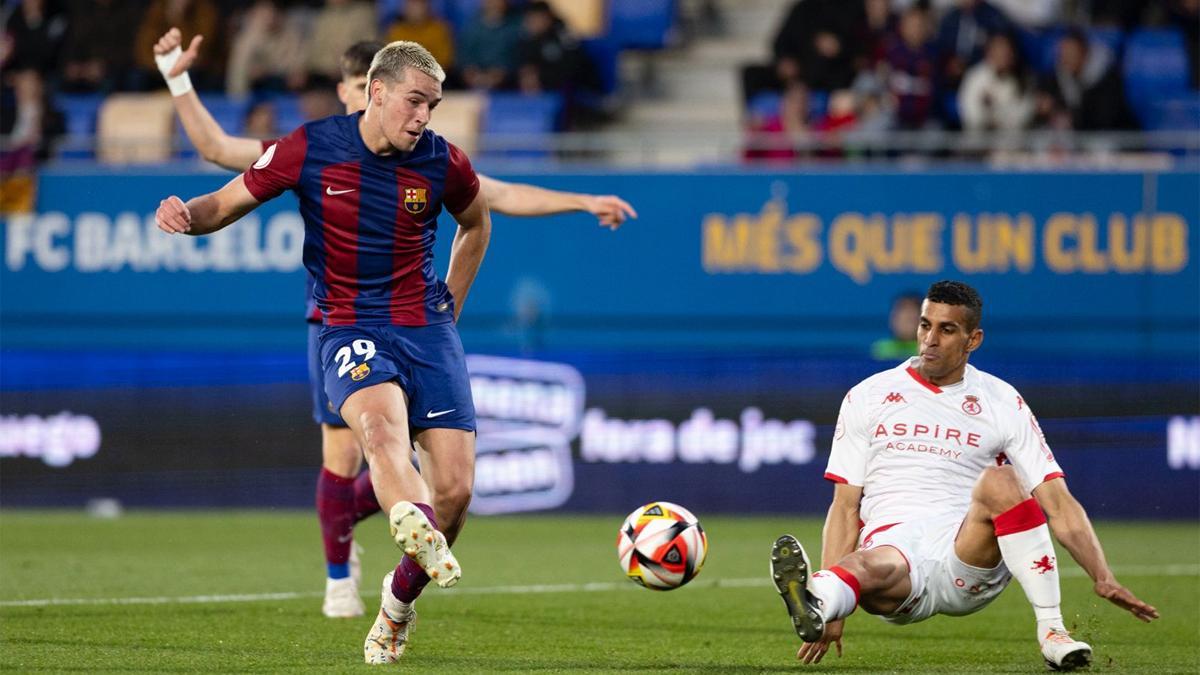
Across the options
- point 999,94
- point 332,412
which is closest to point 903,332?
point 999,94

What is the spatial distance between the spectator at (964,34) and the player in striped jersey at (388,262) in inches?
Answer: 447

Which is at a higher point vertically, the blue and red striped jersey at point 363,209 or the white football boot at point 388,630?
the blue and red striped jersey at point 363,209

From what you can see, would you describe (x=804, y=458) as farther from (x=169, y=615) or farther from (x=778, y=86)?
(x=169, y=615)

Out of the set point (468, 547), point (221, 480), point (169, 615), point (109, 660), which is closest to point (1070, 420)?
point (468, 547)

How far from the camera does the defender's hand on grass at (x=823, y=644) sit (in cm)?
649

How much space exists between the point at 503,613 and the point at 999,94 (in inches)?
394

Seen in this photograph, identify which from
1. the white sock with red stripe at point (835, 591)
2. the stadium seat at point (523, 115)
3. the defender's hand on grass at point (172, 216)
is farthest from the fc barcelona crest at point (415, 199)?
the stadium seat at point (523, 115)

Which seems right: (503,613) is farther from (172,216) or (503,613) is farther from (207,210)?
(172,216)

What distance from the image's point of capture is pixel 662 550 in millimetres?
6746

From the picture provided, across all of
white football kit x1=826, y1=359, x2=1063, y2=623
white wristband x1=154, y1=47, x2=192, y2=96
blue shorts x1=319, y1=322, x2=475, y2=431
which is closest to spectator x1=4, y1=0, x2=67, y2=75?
white wristband x1=154, y1=47, x2=192, y2=96

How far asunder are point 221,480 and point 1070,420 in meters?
7.14

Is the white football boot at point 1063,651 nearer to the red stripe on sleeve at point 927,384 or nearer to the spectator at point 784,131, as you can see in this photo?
the red stripe on sleeve at point 927,384

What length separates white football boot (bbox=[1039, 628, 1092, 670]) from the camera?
6719 mm

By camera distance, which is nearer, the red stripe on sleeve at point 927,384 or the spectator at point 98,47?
the red stripe on sleeve at point 927,384
